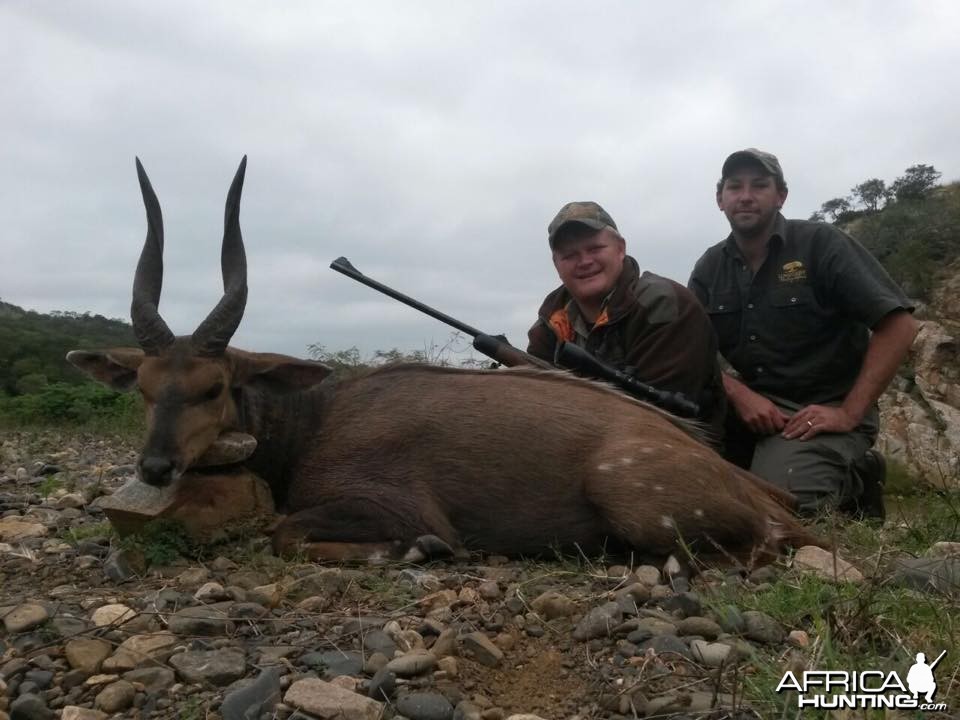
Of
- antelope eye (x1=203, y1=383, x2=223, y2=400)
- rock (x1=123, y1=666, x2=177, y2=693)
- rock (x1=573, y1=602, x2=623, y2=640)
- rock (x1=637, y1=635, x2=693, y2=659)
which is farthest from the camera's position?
antelope eye (x1=203, y1=383, x2=223, y2=400)

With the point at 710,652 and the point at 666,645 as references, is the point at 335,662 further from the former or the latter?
the point at 710,652

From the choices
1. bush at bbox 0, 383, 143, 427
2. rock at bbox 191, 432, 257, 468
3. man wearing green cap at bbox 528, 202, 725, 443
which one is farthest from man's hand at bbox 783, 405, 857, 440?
Answer: bush at bbox 0, 383, 143, 427

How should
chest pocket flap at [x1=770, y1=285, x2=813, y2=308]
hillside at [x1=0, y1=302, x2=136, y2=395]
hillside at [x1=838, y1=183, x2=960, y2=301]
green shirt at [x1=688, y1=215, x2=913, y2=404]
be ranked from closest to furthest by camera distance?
1. green shirt at [x1=688, y1=215, x2=913, y2=404]
2. chest pocket flap at [x1=770, y1=285, x2=813, y2=308]
3. hillside at [x1=838, y1=183, x2=960, y2=301]
4. hillside at [x1=0, y1=302, x2=136, y2=395]

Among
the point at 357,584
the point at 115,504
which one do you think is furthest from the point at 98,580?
the point at 357,584

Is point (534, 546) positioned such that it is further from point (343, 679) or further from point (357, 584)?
point (343, 679)

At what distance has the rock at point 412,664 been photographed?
8.32ft

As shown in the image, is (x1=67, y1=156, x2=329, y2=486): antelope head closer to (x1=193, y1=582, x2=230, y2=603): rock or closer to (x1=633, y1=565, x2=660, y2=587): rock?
(x1=193, y1=582, x2=230, y2=603): rock

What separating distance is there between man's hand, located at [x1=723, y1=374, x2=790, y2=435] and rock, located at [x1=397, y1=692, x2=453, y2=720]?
4718mm

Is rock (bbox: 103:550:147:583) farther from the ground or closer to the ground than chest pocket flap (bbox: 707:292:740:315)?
closer to the ground

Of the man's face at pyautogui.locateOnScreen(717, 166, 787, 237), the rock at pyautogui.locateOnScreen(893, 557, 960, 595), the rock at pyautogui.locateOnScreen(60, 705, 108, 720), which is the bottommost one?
the rock at pyautogui.locateOnScreen(60, 705, 108, 720)

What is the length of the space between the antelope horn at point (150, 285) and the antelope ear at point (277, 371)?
39 centimetres

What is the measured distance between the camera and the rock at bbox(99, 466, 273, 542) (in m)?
4.11

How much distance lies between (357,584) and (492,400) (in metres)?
1.47

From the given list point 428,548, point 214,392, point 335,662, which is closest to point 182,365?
point 214,392
